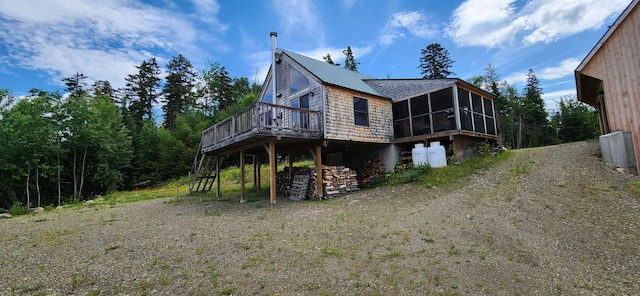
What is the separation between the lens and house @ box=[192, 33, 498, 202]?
452 inches

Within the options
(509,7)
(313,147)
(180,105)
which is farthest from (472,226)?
(180,105)

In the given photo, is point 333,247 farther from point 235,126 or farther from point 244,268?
point 235,126

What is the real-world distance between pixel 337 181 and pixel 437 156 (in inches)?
172

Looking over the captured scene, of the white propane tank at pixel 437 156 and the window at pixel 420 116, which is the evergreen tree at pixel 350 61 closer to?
the window at pixel 420 116

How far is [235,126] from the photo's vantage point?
439 inches

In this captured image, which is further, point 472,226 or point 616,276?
point 472,226

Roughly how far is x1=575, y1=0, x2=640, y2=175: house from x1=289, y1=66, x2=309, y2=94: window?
32.4ft

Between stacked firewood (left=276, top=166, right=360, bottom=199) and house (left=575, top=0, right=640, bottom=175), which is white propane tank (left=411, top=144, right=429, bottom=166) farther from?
house (left=575, top=0, right=640, bottom=175)

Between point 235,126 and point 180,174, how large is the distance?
2092 cm

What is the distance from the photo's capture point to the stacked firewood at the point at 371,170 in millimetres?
13977

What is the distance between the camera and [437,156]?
40.1 ft

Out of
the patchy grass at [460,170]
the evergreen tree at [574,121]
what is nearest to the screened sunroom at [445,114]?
the patchy grass at [460,170]

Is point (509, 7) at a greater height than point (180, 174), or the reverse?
point (509, 7)

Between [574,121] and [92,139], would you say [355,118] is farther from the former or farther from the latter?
[574,121]
